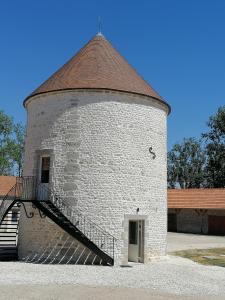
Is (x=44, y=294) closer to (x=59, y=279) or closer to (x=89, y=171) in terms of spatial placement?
(x=59, y=279)

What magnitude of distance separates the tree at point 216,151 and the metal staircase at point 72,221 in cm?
3528

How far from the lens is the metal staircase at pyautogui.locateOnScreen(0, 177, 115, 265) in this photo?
14438 millimetres

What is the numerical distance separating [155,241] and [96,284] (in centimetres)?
581

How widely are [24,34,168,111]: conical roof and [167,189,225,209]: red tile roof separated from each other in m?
17.7

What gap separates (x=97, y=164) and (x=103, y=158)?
35cm

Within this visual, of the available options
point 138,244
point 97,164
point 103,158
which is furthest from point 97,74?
point 138,244

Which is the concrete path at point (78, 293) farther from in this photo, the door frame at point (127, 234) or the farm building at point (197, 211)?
the farm building at point (197, 211)

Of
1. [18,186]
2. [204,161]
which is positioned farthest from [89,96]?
[204,161]

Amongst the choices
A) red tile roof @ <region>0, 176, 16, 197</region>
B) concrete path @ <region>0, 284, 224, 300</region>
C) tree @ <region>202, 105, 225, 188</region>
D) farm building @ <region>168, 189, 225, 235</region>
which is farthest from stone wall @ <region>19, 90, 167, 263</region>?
tree @ <region>202, 105, 225, 188</region>

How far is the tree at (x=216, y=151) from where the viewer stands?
4812 cm

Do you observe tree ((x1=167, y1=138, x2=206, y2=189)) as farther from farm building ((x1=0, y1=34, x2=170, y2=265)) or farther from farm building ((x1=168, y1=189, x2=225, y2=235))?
farm building ((x1=0, y1=34, x2=170, y2=265))

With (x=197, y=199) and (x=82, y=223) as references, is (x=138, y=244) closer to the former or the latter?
(x=82, y=223)

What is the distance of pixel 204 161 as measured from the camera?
180 feet

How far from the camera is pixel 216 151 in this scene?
48906 mm
